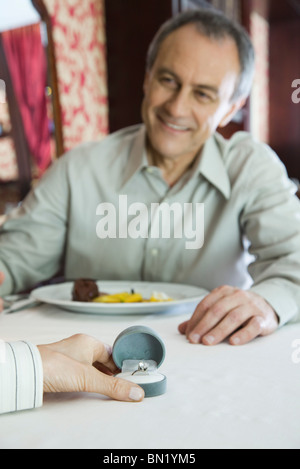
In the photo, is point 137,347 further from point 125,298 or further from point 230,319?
point 125,298

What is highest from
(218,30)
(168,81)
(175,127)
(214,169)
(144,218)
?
(218,30)

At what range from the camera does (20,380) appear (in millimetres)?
601

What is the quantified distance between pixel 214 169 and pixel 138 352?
90 centimetres

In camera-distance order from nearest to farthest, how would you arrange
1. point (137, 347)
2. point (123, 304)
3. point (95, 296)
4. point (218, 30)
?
point (137, 347)
point (123, 304)
point (95, 296)
point (218, 30)

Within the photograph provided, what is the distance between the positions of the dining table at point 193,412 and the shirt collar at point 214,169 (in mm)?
676

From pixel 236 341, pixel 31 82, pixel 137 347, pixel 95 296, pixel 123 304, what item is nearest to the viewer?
pixel 137 347

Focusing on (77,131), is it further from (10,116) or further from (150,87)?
(150,87)

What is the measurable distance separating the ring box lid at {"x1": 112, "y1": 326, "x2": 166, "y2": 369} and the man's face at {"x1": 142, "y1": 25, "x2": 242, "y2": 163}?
35.9 inches

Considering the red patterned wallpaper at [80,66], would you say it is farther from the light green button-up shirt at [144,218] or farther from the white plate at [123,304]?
the white plate at [123,304]

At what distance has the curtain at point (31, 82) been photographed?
2.04m

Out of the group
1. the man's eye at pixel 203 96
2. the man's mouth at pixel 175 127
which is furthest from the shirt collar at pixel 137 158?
the man's eye at pixel 203 96

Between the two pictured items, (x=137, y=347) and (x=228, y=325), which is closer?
(x=137, y=347)

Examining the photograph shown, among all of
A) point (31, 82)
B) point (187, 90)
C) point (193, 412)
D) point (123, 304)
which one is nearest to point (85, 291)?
point (123, 304)

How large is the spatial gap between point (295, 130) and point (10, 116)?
3.98 meters
